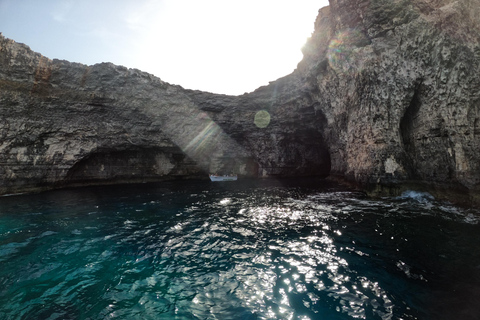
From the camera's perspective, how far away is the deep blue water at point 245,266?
550cm

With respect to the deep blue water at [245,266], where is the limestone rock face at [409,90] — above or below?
above

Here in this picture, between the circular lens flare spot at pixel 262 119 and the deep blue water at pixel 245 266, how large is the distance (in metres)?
25.8

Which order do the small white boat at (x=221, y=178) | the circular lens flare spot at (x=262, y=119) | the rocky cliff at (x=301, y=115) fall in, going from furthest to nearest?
the small white boat at (x=221, y=178) < the circular lens flare spot at (x=262, y=119) < the rocky cliff at (x=301, y=115)

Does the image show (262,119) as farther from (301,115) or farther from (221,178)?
(221,178)

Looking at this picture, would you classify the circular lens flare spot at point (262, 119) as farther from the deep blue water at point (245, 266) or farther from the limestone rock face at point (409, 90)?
the deep blue water at point (245, 266)

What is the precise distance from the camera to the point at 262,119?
3750 cm

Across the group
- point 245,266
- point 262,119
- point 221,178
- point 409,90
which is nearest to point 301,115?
point 262,119

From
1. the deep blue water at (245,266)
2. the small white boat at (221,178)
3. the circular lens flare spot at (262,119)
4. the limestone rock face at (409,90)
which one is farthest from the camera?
the small white boat at (221,178)

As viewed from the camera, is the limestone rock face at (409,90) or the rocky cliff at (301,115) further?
the rocky cliff at (301,115)

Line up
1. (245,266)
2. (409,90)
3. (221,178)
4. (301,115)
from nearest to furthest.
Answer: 1. (245,266)
2. (409,90)
3. (301,115)
4. (221,178)

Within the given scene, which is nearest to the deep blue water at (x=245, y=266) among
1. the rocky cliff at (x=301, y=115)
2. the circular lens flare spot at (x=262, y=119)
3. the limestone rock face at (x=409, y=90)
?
the limestone rock face at (x=409, y=90)

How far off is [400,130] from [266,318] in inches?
806

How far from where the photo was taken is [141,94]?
3039 centimetres

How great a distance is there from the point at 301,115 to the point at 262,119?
6908mm
